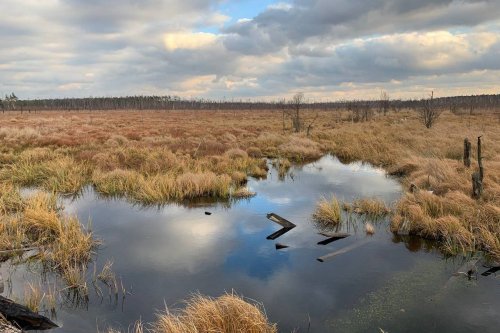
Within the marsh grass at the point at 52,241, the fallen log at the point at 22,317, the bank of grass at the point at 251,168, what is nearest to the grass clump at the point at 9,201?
the bank of grass at the point at 251,168

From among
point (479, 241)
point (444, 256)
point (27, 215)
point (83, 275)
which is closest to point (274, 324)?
point (83, 275)

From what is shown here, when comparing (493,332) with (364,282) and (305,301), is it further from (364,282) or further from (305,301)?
(305,301)

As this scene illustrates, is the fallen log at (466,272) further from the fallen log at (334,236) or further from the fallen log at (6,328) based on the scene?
the fallen log at (6,328)

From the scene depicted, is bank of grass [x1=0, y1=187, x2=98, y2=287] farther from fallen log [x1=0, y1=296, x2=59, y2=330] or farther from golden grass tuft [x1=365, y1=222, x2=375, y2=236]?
golden grass tuft [x1=365, y1=222, x2=375, y2=236]

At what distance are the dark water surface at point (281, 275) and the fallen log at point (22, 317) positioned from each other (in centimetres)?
35

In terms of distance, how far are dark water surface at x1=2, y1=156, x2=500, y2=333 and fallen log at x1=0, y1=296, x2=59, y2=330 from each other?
35 cm

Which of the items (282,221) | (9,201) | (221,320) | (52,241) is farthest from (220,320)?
(9,201)

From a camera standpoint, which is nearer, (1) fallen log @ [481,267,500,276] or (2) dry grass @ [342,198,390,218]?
(1) fallen log @ [481,267,500,276]

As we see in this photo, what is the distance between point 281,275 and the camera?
863cm

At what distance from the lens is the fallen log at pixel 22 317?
577 centimetres

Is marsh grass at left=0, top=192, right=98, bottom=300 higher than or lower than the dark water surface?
higher

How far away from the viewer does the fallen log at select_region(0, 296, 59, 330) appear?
5770 mm

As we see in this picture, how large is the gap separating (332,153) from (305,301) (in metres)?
21.1

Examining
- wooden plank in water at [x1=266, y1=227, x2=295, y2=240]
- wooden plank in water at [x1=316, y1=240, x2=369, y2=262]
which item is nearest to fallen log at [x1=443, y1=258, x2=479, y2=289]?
wooden plank in water at [x1=316, y1=240, x2=369, y2=262]
